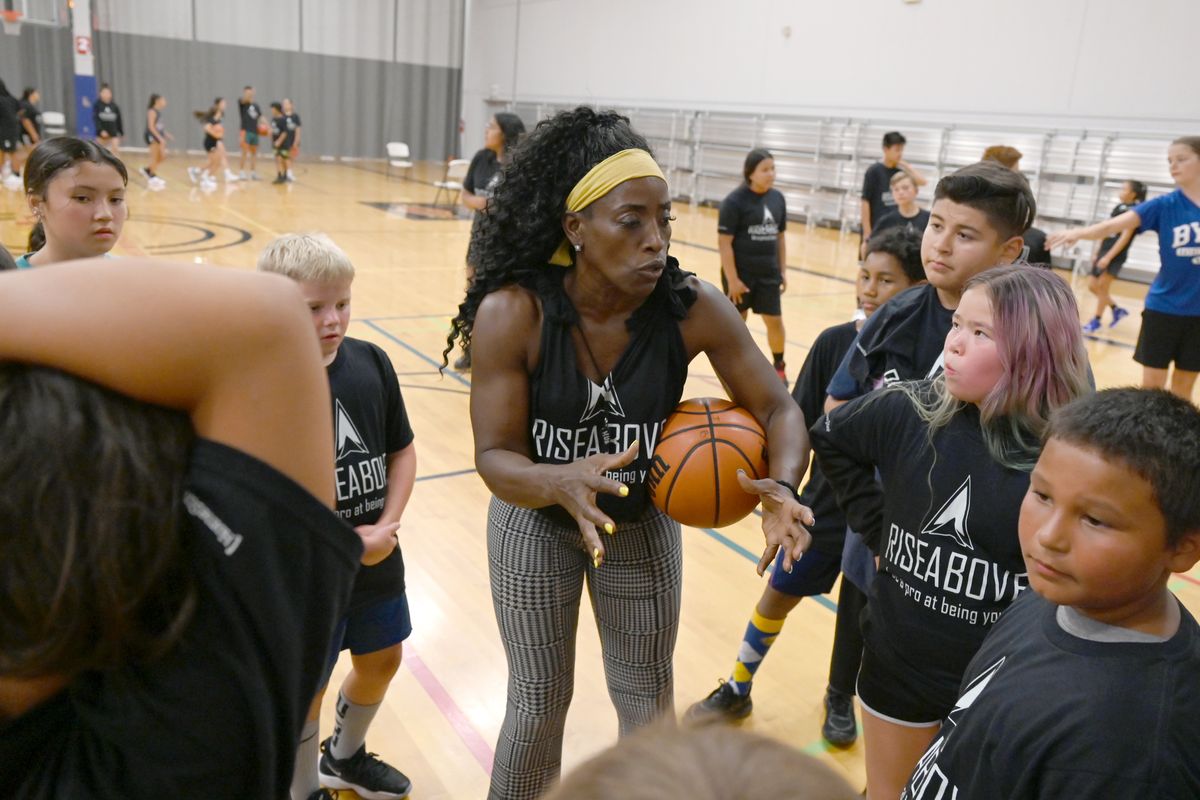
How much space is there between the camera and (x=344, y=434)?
8.05 ft

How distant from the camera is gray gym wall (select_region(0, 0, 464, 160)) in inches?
972

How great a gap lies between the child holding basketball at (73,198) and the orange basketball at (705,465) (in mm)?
2168

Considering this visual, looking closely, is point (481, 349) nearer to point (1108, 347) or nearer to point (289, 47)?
point (1108, 347)

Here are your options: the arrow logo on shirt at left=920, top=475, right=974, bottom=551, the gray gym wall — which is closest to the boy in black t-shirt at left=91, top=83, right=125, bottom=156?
the gray gym wall

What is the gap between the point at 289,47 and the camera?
2717 centimetres

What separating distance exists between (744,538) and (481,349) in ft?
10.1

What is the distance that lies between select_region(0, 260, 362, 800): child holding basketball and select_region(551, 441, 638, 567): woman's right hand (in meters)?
0.96

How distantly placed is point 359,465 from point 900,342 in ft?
5.40

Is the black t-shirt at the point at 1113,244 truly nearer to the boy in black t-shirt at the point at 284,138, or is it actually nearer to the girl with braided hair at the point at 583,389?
the girl with braided hair at the point at 583,389

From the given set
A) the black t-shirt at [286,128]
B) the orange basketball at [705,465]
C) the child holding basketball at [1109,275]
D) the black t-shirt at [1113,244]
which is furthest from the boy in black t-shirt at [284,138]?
the orange basketball at [705,465]

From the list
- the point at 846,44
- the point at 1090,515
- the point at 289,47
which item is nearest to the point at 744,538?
the point at 1090,515

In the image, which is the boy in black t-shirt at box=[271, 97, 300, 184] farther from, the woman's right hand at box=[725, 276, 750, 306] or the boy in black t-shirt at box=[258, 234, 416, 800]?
the boy in black t-shirt at box=[258, 234, 416, 800]

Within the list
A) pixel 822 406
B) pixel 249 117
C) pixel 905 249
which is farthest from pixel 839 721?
pixel 249 117

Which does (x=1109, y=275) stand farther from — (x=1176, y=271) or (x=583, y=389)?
(x=583, y=389)
